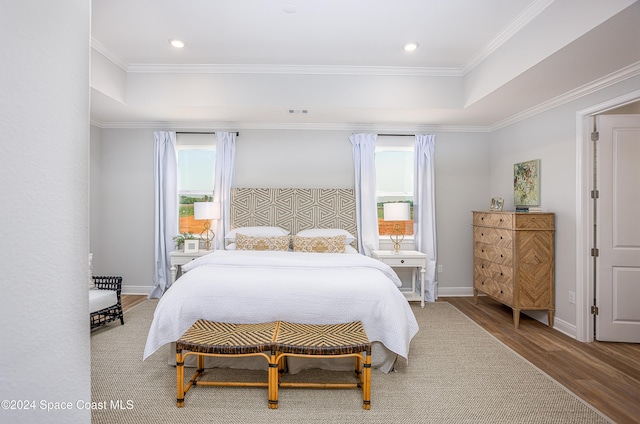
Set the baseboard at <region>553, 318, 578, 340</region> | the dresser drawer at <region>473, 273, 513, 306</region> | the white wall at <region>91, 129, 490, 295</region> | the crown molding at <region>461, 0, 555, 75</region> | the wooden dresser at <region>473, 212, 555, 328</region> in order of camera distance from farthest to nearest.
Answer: the white wall at <region>91, 129, 490, 295</region> → the dresser drawer at <region>473, 273, 513, 306</region> → the wooden dresser at <region>473, 212, 555, 328</region> → the baseboard at <region>553, 318, 578, 340</region> → the crown molding at <region>461, 0, 555, 75</region>

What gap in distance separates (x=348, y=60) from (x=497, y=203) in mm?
2623

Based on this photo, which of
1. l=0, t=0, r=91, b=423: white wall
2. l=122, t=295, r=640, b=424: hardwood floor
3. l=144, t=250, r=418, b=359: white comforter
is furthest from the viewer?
l=144, t=250, r=418, b=359: white comforter

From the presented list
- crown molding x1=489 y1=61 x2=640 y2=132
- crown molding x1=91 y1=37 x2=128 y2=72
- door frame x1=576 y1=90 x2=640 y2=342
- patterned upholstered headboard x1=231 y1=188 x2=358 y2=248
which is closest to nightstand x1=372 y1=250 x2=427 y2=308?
patterned upholstered headboard x1=231 y1=188 x2=358 y2=248

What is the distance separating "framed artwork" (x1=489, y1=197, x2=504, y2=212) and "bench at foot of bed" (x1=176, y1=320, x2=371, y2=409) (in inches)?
117

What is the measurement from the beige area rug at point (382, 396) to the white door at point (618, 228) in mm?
1167

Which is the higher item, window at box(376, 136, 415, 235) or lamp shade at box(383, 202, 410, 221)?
window at box(376, 136, 415, 235)


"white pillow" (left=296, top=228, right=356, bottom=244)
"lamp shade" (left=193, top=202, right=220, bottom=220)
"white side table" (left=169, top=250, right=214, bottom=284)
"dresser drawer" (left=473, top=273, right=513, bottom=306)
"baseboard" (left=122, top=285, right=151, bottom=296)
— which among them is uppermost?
"lamp shade" (left=193, top=202, right=220, bottom=220)

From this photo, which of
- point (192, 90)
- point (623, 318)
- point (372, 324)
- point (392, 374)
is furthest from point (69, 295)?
point (623, 318)

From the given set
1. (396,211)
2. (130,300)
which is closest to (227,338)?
(396,211)

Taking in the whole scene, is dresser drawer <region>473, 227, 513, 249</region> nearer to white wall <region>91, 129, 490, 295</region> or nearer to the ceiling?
the ceiling

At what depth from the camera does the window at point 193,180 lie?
495 cm

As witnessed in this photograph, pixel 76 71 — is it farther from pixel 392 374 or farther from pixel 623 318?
pixel 623 318

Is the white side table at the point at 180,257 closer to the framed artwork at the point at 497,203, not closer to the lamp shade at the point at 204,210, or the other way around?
the lamp shade at the point at 204,210

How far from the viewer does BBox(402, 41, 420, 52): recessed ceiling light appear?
3.43m
